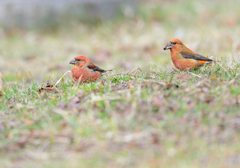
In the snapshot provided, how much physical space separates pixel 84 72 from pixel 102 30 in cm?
638

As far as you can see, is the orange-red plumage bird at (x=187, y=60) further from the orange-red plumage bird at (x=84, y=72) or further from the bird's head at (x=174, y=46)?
the orange-red plumage bird at (x=84, y=72)

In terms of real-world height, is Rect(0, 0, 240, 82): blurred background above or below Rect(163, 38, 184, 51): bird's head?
above

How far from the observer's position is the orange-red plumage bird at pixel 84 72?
5281mm

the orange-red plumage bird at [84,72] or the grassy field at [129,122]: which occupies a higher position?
the orange-red plumage bird at [84,72]

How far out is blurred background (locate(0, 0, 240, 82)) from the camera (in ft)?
30.7

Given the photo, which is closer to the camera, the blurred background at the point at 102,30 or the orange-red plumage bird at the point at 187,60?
the orange-red plumage bird at the point at 187,60

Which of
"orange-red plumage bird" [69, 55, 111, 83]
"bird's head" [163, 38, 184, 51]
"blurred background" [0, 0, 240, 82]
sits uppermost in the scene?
"blurred background" [0, 0, 240, 82]

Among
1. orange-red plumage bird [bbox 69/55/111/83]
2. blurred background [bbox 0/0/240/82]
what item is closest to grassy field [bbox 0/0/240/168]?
orange-red plumage bird [bbox 69/55/111/83]

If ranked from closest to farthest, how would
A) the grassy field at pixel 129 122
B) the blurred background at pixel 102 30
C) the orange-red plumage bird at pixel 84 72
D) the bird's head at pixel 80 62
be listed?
the grassy field at pixel 129 122, the orange-red plumage bird at pixel 84 72, the bird's head at pixel 80 62, the blurred background at pixel 102 30

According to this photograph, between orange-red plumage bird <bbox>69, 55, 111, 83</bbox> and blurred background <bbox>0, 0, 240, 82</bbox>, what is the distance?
10.7 ft

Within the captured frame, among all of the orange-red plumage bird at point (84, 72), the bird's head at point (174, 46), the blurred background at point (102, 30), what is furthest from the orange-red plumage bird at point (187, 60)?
the blurred background at point (102, 30)

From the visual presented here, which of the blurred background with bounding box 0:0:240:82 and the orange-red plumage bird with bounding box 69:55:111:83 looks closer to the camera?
the orange-red plumage bird with bounding box 69:55:111:83

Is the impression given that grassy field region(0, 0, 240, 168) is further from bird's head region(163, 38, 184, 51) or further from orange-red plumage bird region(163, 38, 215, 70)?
bird's head region(163, 38, 184, 51)

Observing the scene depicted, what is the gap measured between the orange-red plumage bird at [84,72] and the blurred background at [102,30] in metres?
3.25
